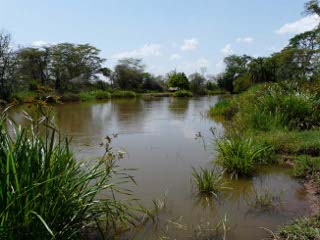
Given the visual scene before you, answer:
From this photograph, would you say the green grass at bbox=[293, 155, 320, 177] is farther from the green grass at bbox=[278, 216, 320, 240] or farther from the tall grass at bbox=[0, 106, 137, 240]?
the tall grass at bbox=[0, 106, 137, 240]

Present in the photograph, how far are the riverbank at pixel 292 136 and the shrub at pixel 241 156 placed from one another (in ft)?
0.20

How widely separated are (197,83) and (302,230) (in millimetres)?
41924

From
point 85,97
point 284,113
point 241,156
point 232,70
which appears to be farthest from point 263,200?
point 232,70

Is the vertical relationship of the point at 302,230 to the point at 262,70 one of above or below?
below

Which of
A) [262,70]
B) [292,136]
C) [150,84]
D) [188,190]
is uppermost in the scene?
[262,70]

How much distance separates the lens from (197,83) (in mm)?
44281

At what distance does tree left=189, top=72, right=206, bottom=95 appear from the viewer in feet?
141

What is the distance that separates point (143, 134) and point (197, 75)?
38503 millimetres

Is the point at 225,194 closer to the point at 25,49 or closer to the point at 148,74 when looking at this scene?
the point at 25,49

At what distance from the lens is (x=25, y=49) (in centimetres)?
3080

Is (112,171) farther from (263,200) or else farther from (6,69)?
(6,69)

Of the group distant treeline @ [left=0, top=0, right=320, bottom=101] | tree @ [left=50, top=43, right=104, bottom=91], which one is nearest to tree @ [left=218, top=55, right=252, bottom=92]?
distant treeline @ [left=0, top=0, right=320, bottom=101]

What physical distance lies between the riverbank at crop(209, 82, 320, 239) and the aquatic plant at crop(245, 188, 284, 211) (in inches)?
14.6

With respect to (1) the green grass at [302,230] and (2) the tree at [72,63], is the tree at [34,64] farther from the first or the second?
(1) the green grass at [302,230]
